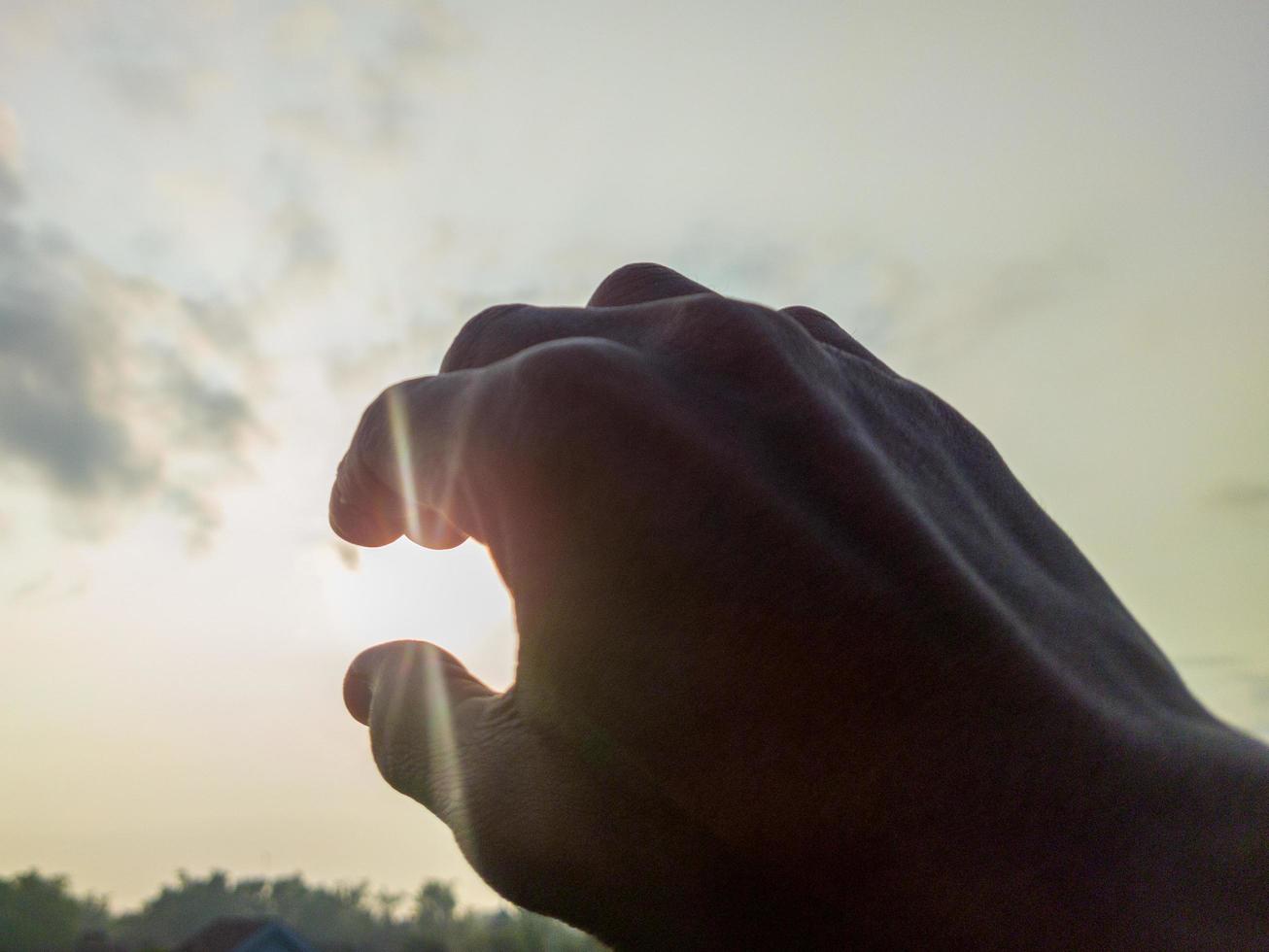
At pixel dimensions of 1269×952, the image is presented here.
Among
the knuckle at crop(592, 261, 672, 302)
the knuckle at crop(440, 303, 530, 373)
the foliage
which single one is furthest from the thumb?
the foliage

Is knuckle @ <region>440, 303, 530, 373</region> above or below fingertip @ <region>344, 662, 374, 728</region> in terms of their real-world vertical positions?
above

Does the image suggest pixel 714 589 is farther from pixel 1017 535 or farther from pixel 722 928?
pixel 1017 535

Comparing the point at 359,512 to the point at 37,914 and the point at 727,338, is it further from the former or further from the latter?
the point at 37,914

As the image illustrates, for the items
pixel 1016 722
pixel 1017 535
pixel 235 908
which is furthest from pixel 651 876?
pixel 235 908

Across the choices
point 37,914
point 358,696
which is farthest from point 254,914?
point 358,696

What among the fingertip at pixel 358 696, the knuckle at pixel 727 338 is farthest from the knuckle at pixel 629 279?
the fingertip at pixel 358 696

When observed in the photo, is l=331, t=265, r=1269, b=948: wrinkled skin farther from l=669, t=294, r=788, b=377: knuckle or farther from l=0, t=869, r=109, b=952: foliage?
l=0, t=869, r=109, b=952: foliage
